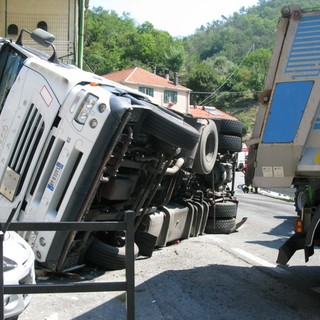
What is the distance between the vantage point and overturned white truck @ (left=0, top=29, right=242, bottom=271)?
5.19 metres

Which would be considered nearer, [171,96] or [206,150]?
[206,150]

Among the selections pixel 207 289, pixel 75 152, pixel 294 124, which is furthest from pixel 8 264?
pixel 294 124

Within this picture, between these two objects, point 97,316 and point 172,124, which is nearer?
point 97,316

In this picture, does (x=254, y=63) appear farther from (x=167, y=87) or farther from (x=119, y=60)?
(x=167, y=87)

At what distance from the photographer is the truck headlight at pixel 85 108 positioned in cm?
523

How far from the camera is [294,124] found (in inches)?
189

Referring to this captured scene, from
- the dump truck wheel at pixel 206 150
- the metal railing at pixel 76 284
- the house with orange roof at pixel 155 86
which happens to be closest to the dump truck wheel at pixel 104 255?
the dump truck wheel at pixel 206 150

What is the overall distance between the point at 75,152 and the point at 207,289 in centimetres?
203

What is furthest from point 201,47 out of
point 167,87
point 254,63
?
point 167,87

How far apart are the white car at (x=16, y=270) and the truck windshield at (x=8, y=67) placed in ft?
8.24

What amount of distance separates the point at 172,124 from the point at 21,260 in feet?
7.78

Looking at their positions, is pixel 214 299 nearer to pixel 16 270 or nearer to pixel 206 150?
pixel 16 270

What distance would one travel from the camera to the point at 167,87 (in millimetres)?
59750

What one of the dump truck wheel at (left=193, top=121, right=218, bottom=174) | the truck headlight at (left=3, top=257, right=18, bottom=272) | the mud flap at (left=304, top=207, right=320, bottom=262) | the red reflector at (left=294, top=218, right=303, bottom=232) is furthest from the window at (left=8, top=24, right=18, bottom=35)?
the truck headlight at (left=3, top=257, right=18, bottom=272)
